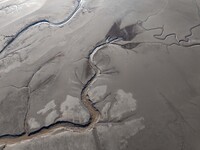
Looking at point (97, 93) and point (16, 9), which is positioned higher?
point (16, 9)

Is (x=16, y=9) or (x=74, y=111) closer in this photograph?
(x=74, y=111)

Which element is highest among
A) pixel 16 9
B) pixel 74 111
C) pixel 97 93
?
pixel 16 9

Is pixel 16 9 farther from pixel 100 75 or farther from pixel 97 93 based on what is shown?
pixel 97 93

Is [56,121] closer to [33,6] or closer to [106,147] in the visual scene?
[106,147]

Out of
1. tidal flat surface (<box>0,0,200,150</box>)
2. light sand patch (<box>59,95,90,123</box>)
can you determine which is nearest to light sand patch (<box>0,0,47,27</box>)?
tidal flat surface (<box>0,0,200,150</box>)

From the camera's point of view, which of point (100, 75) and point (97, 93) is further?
point (100, 75)

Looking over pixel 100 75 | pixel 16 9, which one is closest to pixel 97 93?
pixel 100 75

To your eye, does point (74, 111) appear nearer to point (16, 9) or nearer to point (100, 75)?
point (100, 75)

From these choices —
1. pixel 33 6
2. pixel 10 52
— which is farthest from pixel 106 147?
pixel 33 6

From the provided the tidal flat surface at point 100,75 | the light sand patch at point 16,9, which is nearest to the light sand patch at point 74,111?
the tidal flat surface at point 100,75

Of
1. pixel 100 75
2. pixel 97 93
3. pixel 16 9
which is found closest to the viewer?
pixel 97 93

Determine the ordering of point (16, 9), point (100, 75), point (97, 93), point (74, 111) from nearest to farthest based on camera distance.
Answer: point (74, 111) < point (97, 93) < point (100, 75) < point (16, 9)
